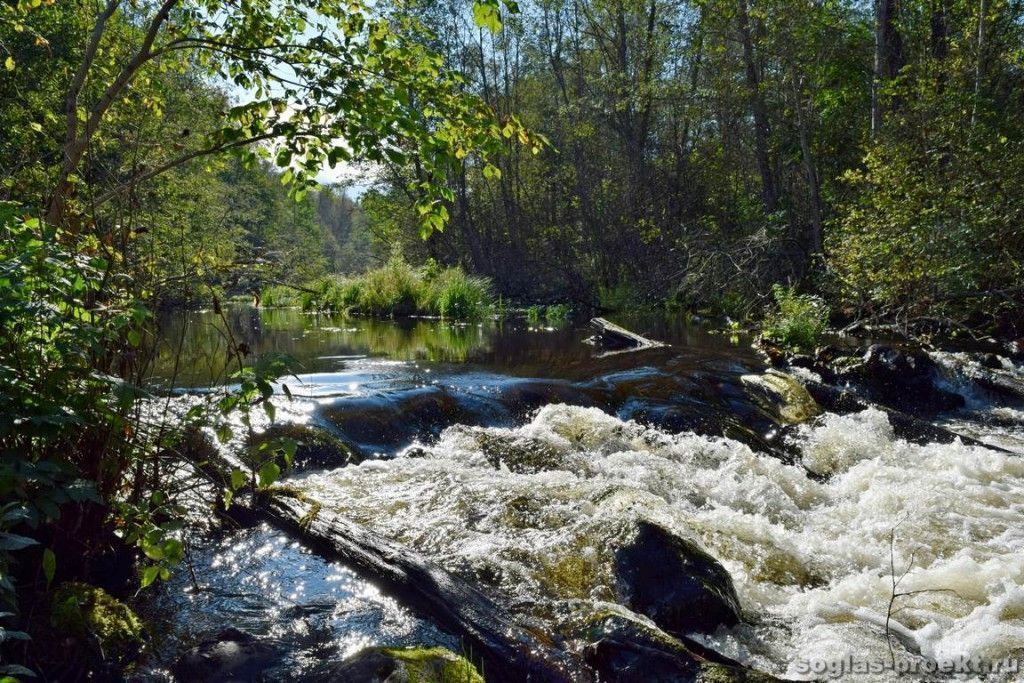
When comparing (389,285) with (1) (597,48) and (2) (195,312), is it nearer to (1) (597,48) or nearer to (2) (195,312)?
(2) (195,312)

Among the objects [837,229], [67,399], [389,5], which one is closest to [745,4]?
[837,229]

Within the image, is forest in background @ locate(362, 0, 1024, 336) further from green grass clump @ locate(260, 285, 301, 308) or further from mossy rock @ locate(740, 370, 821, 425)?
green grass clump @ locate(260, 285, 301, 308)

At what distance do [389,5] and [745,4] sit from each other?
50.2 feet

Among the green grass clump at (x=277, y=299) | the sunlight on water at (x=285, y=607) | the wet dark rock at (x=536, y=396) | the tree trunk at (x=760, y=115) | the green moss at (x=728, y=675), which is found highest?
the tree trunk at (x=760, y=115)

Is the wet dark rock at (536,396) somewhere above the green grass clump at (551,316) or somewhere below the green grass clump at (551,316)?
below

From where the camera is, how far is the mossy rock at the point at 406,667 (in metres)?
2.51

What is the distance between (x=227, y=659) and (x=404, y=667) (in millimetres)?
813

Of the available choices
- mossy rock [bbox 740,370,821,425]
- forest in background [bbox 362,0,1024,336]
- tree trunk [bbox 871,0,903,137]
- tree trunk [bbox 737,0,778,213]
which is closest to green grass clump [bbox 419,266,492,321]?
forest in background [bbox 362,0,1024,336]

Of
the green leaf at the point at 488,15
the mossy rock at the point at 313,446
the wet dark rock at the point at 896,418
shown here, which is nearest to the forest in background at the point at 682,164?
the green leaf at the point at 488,15

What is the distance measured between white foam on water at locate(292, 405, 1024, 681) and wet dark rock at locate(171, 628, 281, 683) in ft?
4.32

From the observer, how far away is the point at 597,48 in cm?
2523

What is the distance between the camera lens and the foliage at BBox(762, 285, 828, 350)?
11750 mm

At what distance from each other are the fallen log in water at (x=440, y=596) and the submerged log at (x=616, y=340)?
8284 mm

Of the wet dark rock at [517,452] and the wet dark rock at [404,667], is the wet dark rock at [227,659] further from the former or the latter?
the wet dark rock at [517,452]
